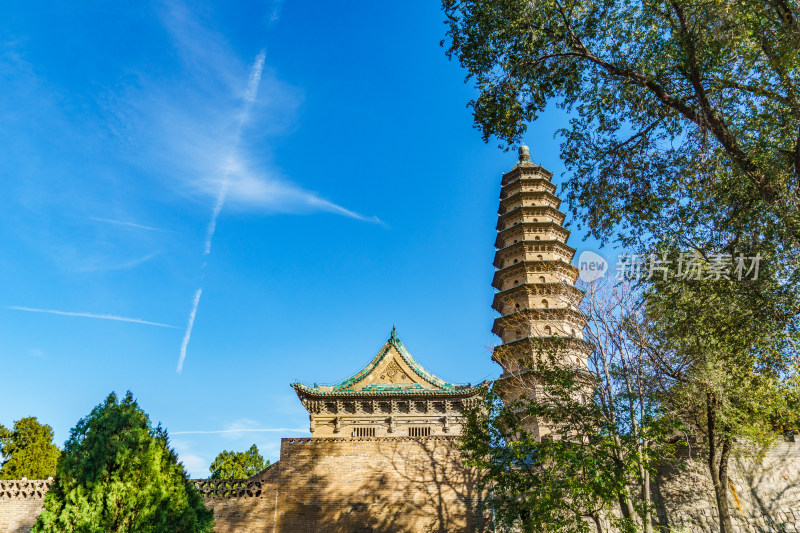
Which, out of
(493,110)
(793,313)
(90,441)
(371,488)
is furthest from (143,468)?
(793,313)

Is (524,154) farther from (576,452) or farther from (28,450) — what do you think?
(28,450)

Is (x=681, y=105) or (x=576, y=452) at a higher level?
(x=681, y=105)

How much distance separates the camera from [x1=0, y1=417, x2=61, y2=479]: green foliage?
25453 millimetres

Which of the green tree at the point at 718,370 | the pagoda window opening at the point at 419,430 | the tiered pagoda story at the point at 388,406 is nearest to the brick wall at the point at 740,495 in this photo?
the green tree at the point at 718,370

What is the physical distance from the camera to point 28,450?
1029 inches

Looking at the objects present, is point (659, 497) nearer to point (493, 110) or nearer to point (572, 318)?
point (572, 318)

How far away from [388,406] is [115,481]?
11267 mm

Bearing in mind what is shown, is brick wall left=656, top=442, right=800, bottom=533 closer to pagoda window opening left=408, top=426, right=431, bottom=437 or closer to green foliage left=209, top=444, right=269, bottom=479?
pagoda window opening left=408, top=426, right=431, bottom=437

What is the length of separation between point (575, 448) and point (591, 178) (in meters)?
5.23

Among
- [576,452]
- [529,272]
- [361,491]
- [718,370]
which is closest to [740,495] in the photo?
[718,370]

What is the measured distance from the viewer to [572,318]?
775 inches

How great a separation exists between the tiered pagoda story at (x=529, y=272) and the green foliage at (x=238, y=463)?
2035 centimetres

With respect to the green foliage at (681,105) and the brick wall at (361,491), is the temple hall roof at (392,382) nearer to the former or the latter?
the brick wall at (361,491)

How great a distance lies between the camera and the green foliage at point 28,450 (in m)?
25.5
